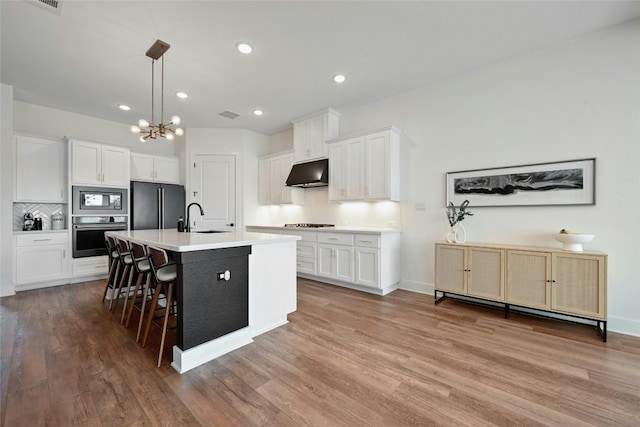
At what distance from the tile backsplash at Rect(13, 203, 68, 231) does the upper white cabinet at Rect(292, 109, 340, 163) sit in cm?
418

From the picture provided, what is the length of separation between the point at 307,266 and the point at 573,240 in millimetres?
3385

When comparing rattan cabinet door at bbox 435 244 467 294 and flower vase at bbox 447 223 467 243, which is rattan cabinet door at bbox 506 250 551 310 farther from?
flower vase at bbox 447 223 467 243

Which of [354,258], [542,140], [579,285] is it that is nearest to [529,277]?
[579,285]

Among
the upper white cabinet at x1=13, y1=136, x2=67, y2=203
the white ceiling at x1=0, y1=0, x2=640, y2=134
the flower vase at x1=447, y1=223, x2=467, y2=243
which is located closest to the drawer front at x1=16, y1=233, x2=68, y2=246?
the upper white cabinet at x1=13, y1=136, x2=67, y2=203

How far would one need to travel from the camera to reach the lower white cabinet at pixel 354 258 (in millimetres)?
3674

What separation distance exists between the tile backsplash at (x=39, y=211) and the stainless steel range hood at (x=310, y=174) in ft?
13.0

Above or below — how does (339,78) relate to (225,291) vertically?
above

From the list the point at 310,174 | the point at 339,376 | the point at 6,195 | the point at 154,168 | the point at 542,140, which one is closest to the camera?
the point at 339,376

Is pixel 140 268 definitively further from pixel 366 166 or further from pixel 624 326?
pixel 624 326

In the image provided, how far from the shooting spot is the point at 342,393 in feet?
5.56

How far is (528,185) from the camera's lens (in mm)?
3031

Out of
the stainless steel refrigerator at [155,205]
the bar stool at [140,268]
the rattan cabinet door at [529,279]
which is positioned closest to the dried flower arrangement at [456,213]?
the rattan cabinet door at [529,279]

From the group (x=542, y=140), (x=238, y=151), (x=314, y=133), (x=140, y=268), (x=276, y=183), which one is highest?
(x=314, y=133)

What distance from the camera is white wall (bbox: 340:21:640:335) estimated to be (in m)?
2.57
